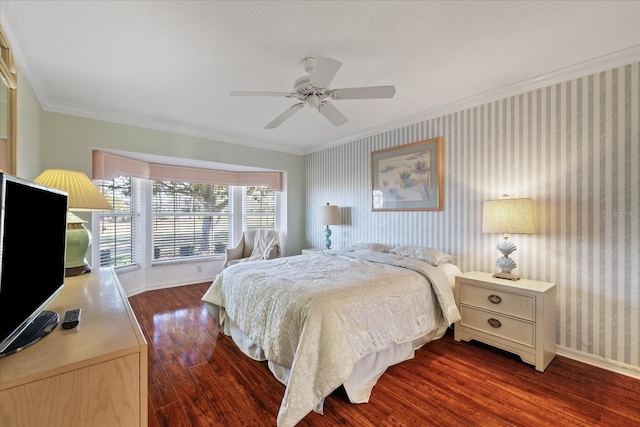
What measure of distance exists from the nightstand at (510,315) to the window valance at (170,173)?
12.0 feet

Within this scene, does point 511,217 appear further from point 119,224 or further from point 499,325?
point 119,224

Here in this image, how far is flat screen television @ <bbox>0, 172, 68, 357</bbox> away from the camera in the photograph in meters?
Answer: 0.81

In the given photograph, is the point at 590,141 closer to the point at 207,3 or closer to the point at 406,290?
the point at 406,290

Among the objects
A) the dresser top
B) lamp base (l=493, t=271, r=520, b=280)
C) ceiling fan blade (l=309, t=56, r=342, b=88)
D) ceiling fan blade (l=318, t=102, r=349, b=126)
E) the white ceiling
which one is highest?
the white ceiling

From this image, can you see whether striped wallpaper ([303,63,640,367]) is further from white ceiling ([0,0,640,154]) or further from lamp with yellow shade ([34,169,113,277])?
lamp with yellow shade ([34,169,113,277])

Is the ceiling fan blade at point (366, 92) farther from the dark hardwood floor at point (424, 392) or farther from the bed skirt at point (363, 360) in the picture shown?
the dark hardwood floor at point (424, 392)

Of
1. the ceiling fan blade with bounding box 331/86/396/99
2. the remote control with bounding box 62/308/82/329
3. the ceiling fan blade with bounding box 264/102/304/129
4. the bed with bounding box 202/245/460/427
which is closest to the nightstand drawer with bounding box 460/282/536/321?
the bed with bounding box 202/245/460/427

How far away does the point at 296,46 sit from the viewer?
2016mm

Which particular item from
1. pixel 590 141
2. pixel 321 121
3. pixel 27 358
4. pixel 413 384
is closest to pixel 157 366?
pixel 27 358

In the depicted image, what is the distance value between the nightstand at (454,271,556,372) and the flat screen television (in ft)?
9.33

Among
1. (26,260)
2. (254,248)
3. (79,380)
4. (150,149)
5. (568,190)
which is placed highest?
(150,149)

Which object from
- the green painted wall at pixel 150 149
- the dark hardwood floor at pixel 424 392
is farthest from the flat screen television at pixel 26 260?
the green painted wall at pixel 150 149

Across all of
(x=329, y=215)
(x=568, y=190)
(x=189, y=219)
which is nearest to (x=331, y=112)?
(x=329, y=215)

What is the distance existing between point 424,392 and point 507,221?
1.53 m
